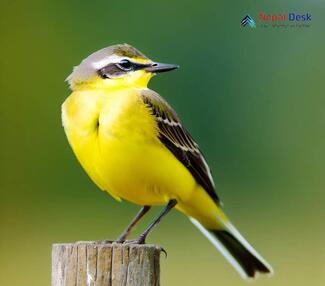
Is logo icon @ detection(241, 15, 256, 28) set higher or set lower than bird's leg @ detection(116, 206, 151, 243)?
higher

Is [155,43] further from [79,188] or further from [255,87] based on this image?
Result: [79,188]

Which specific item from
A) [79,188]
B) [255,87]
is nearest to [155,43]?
[255,87]

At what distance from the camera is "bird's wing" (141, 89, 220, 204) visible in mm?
3752

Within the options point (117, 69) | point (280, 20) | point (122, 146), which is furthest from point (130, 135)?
point (280, 20)

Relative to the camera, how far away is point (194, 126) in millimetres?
4809

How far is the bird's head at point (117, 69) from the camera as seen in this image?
144 inches

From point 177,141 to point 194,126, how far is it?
3.07ft

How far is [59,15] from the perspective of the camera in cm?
458

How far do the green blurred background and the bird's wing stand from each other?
0.66 m

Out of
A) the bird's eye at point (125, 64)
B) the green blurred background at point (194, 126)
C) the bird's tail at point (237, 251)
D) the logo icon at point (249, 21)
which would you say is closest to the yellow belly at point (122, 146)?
the bird's eye at point (125, 64)

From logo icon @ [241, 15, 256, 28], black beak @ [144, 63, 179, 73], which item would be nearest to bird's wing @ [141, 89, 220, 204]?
black beak @ [144, 63, 179, 73]

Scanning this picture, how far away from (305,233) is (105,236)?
3.73 feet

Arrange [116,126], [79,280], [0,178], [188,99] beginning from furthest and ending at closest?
[188,99] < [0,178] < [116,126] < [79,280]

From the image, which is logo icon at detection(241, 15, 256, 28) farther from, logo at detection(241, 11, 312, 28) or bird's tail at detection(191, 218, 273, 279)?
bird's tail at detection(191, 218, 273, 279)
